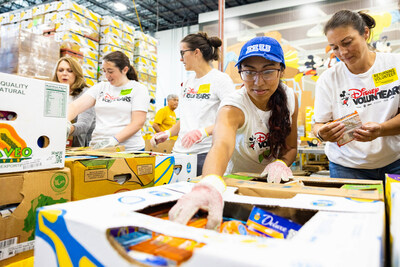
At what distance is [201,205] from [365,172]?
3.96 ft

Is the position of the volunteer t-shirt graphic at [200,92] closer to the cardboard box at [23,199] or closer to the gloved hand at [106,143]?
the gloved hand at [106,143]

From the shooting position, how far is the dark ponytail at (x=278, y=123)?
1.41 metres

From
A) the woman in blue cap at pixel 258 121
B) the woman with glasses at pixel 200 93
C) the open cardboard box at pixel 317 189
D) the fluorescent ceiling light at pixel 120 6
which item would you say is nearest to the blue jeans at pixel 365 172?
the woman in blue cap at pixel 258 121

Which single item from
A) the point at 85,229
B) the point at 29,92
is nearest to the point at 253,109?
the point at 29,92

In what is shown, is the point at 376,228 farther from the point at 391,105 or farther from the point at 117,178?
the point at 391,105

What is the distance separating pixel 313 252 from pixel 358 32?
149 cm

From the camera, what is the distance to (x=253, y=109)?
1423mm

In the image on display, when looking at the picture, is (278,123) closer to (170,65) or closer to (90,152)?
(90,152)

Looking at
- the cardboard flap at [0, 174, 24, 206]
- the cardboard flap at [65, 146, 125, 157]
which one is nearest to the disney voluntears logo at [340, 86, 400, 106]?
the cardboard flap at [65, 146, 125, 157]

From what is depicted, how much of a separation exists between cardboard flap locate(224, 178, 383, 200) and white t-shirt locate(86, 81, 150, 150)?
4.48 feet

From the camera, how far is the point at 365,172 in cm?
155

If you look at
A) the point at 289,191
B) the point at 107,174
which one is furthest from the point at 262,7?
the point at 289,191

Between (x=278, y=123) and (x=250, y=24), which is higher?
(x=250, y=24)

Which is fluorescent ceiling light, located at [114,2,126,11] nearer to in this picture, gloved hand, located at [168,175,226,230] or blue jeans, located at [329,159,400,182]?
blue jeans, located at [329,159,400,182]
